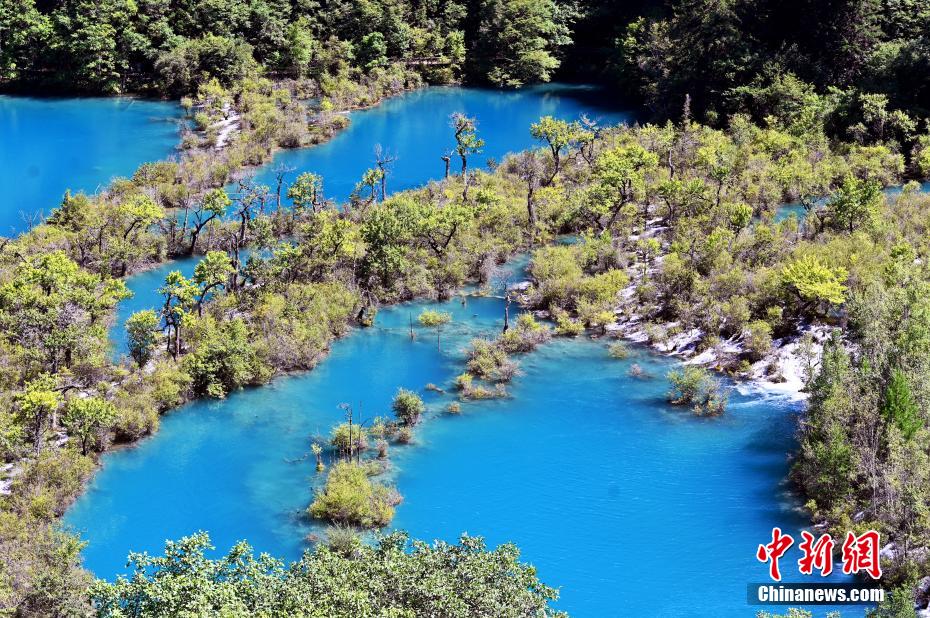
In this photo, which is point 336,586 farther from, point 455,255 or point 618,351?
point 455,255

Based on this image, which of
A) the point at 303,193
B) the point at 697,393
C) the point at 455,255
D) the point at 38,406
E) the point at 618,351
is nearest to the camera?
the point at 38,406

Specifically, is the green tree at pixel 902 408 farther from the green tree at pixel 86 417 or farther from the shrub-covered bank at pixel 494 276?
the green tree at pixel 86 417

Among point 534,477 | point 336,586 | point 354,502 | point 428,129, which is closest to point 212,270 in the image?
point 354,502

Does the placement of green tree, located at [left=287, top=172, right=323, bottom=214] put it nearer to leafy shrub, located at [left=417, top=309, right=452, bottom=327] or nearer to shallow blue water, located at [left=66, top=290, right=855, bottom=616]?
Answer: leafy shrub, located at [left=417, top=309, right=452, bottom=327]

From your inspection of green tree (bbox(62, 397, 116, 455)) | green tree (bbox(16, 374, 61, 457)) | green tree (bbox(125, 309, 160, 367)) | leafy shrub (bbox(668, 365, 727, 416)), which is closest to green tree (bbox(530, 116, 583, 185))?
leafy shrub (bbox(668, 365, 727, 416))

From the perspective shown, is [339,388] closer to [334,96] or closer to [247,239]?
[247,239]

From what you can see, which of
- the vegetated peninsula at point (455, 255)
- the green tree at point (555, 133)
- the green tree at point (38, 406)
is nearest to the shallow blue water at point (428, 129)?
the vegetated peninsula at point (455, 255)
